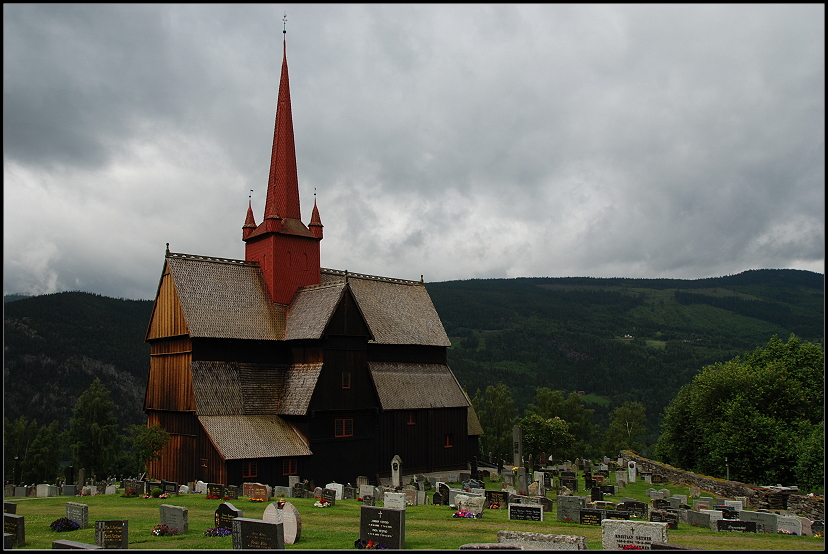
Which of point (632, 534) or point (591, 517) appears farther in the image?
point (591, 517)

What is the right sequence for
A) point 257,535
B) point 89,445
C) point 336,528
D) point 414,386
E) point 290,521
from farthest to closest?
point 89,445
point 414,386
point 336,528
point 290,521
point 257,535

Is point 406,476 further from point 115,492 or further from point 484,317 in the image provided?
point 484,317

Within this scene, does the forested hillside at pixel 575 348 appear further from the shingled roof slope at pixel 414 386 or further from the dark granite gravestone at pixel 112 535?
the dark granite gravestone at pixel 112 535

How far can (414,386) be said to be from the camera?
3966 centimetres

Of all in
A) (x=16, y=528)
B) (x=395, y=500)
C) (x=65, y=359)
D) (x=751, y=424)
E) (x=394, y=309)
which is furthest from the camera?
(x=65, y=359)

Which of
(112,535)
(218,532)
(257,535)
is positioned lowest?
(218,532)

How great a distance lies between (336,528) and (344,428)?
49.9 ft

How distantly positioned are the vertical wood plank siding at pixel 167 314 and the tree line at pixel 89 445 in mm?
4889

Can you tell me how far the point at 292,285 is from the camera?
38.4 m

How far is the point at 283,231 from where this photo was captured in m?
38.3

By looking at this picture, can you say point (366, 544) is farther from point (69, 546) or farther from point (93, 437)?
point (93, 437)

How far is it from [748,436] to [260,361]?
89.1 ft

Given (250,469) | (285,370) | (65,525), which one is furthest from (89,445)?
(65,525)

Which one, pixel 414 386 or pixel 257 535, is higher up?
pixel 414 386
